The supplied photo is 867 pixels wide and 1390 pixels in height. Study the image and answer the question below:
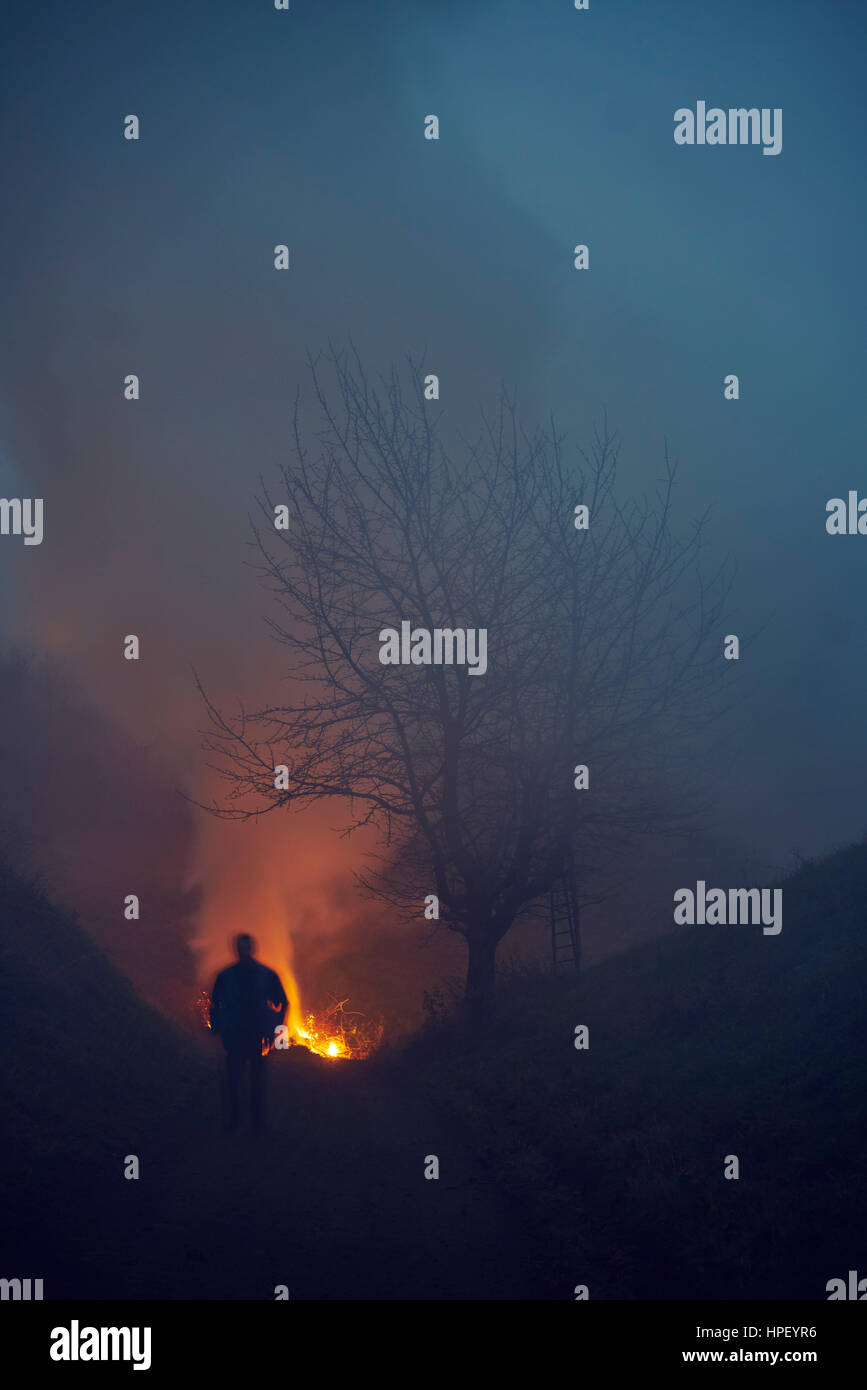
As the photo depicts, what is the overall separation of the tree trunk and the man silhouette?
20.0ft

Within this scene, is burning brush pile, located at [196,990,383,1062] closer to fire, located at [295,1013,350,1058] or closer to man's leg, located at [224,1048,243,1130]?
fire, located at [295,1013,350,1058]

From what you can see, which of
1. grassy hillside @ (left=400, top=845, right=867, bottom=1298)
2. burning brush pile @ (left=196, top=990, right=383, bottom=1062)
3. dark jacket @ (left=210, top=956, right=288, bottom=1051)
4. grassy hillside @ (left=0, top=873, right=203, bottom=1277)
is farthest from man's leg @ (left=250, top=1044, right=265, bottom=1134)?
burning brush pile @ (left=196, top=990, right=383, bottom=1062)

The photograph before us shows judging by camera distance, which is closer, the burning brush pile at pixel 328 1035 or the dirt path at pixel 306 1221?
the dirt path at pixel 306 1221

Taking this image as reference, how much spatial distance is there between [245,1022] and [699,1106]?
5.03 meters

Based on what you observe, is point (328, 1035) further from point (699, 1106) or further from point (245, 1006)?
point (699, 1106)

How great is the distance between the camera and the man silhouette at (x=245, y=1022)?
9727 mm

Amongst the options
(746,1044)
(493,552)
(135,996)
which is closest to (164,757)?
(135,996)

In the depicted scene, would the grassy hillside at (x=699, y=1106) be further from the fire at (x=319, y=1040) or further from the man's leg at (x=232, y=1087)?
the fire at (x=319, y=1040)

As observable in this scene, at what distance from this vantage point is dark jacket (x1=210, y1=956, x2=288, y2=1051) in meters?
9.80
